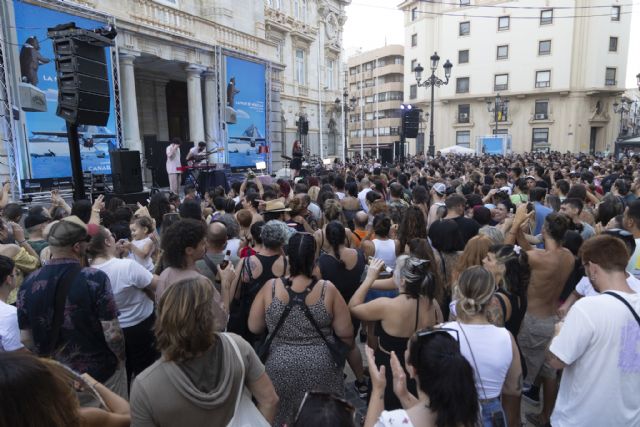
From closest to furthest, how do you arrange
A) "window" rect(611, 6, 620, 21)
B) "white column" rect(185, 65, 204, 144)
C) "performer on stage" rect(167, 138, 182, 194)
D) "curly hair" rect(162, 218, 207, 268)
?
"curly hair" rect(162, 218, 207, 268), "performer on stage" rect(167, 138, 182, 194), "white column" rect(185, 65, 204, 144), "window" rect(611, 6, 620, 21)

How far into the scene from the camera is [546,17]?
1673 inches

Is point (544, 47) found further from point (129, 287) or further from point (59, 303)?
point (59, 303)

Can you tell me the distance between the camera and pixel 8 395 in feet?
3.87

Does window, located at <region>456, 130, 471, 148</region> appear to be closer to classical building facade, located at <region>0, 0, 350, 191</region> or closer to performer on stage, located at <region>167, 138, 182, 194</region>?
classical building facade, located at <region>0, 0, 350, 191</region>

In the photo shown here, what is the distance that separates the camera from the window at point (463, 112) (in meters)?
47.6

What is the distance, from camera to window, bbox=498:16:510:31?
44.4m

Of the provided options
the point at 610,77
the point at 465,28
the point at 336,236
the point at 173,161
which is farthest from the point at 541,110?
the point at 336,236

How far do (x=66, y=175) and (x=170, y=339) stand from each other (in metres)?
12.3

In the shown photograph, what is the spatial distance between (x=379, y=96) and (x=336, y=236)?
211ft

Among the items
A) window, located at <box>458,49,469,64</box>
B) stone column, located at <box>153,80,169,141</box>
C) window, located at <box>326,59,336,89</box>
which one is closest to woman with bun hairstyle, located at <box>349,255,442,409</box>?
stone column, located at <box>153,80,169,141</box>

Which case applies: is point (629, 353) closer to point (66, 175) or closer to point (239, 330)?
point (239, 330)

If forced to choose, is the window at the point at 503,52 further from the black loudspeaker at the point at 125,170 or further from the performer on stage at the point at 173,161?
the black loudspeaker at the point at 125,170

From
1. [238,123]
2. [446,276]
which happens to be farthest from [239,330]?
[238,123]

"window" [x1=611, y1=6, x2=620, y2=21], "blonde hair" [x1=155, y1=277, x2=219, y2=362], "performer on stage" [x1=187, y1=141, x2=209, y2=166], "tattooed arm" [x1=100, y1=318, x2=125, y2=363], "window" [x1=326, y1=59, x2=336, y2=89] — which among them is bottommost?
"tattooed arm" [x1=100, y1=318, x2=125, y2=363]
